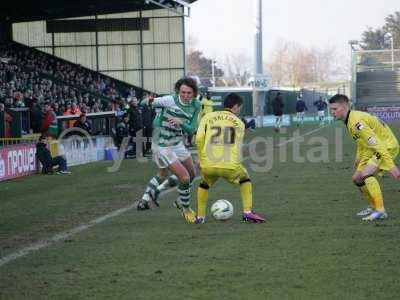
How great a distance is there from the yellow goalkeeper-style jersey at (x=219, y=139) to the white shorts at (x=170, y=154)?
1212mm

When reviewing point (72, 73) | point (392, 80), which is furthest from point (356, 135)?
point (392, 80)

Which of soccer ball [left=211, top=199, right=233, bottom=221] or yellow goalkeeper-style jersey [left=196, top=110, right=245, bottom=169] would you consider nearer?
yellow goalkeeper-style jersey [left=196, top=110, right=245, bottom=169]

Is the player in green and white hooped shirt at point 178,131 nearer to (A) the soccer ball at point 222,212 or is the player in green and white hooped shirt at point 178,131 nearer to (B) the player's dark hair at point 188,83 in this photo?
(B) the player's dark hair at point 188,83

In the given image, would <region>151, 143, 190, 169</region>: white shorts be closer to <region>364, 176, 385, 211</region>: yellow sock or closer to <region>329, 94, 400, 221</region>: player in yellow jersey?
<region>329, 94, 400, 221</region>: player in yellow jersey

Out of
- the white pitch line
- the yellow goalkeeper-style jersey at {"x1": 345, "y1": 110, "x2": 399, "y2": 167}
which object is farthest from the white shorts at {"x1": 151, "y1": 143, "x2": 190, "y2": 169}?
the yellow goalkeeper-style jersey at {"x1": 345, "y1": 110, "x2": 399, "y2": 167}

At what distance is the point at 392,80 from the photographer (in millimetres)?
59188

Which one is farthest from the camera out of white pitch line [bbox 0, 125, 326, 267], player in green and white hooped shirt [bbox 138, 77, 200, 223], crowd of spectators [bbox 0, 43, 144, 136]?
crowd of spectators [bbox 0, 43, 144, 136]

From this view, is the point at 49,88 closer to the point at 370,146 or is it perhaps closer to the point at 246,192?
the point at 246,192

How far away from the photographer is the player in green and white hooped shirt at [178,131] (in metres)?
11.5

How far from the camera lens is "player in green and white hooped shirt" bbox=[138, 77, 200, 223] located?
11.5 meters

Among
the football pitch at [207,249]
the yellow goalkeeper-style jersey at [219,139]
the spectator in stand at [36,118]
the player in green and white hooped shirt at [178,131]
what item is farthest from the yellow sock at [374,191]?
the spectator in stand at [36,118]

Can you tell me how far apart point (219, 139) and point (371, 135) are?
1.87 metres

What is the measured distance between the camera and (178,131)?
1199cm

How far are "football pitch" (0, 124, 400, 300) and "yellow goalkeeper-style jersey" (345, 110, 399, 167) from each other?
0.87 m
